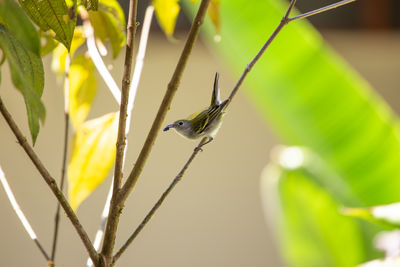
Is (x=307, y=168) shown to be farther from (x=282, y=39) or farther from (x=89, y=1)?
(x=89, y=1)

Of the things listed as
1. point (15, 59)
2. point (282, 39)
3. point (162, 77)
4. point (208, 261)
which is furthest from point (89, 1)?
point (208, 261)

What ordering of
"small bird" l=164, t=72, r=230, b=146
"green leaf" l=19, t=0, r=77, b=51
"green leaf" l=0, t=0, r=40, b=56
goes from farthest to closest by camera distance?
"small bird" l=164, t=72, r=230, b=146 < "green leaf" l=19, t=0, r=77, b=51 < "green leaf" l=0, t=0, r=40, b=56

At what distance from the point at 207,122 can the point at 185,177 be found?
6.52 feet

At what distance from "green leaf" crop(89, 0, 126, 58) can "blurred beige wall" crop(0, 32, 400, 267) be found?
176 cm

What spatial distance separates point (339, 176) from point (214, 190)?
1.01m

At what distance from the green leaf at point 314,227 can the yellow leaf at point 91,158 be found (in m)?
1.09

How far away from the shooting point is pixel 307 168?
1.56 m

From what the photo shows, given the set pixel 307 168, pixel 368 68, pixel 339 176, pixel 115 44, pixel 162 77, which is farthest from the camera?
pixel 368 68

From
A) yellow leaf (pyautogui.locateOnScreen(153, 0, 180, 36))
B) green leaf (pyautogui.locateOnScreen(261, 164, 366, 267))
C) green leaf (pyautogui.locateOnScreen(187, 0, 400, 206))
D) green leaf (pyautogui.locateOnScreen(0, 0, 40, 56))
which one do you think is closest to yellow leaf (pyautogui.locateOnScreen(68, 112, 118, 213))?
yellow leaf (pyautogui.locateOnScreen(153, 0, 180, 36))

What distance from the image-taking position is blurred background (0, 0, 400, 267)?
237cm

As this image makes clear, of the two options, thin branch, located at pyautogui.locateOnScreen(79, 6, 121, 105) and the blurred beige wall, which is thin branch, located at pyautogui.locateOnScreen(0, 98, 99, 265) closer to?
thin branch, located at pyautogui.locateOnScreen(79, 6, 121, 105)

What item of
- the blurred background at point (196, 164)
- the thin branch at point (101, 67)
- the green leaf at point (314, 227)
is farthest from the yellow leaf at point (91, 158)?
the blurred background at point (196, 164)

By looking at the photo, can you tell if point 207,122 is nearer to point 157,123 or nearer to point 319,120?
point 157,123

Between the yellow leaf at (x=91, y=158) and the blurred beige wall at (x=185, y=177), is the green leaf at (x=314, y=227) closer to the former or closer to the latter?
the blurred beige wall at (x=185, y=177)
